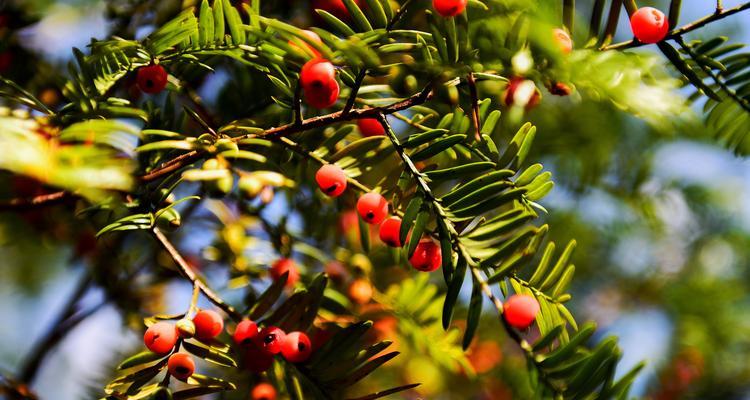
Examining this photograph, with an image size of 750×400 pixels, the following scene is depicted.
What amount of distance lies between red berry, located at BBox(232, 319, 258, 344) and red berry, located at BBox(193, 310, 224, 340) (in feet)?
0.08

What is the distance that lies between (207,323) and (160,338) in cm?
4

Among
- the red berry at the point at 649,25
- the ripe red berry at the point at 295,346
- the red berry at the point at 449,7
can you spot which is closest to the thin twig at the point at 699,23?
the red berry at the point at 649,25

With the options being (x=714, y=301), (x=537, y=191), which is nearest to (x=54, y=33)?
(x=537, y=191)

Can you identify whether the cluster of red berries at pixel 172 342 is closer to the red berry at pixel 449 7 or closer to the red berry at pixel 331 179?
the red berry at pixel 331 179

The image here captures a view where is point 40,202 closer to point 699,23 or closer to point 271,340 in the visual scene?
point 271,340

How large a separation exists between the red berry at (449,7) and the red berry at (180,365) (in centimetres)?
32

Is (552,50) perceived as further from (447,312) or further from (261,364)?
(261,364)

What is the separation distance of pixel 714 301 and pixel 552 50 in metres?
1.20

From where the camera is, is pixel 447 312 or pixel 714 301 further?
pixel 714 301

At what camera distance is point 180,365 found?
0.50m

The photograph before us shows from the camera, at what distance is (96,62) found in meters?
0.52

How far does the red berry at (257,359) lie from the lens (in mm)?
558

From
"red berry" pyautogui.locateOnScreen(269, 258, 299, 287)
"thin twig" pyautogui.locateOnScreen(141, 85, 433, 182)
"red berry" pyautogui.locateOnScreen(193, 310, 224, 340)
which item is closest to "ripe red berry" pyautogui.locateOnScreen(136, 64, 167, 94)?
"thin twig" pyautogui.locateOnScreen(141, 85, 433, 182)

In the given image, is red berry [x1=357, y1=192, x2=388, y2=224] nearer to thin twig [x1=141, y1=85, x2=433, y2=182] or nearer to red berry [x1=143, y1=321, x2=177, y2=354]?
thin twig [x1=141, y1=85, x2=433, y2=182]
